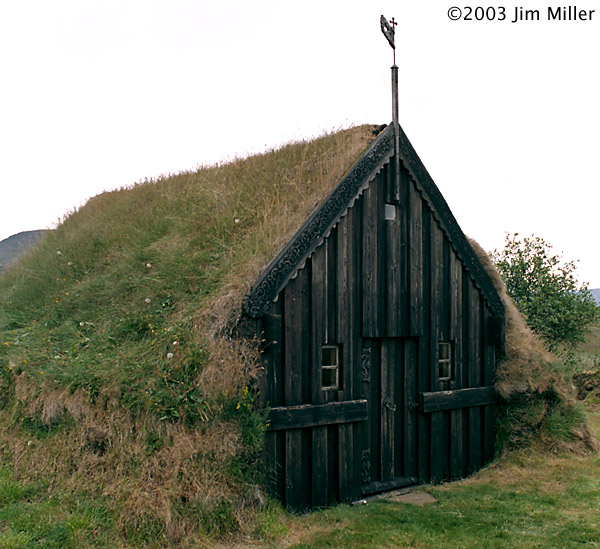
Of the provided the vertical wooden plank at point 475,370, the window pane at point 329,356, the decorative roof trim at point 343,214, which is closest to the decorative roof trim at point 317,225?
the decorative roof trim at point 343,214

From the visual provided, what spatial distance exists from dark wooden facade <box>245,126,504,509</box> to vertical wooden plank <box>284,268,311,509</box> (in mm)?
16

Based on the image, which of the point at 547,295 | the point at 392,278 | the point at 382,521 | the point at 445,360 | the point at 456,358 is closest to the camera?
the point at 382,521

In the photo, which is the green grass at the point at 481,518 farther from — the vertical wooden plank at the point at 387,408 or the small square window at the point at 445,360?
the small square window at the point at 445,360

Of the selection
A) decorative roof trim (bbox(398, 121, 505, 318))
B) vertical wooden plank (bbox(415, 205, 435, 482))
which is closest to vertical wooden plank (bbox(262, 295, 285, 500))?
vertical wooden plank (bbox(415, 205, 435, 482))

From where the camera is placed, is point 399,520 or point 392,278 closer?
point 399,520

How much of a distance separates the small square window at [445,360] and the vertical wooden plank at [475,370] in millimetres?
509

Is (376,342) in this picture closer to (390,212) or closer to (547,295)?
(390,212)

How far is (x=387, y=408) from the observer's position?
10.3 metres

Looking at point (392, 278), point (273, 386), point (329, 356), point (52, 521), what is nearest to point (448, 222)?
point (392, 278)

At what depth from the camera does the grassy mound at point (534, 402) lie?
39.9 feet

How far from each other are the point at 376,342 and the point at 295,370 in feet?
6.46

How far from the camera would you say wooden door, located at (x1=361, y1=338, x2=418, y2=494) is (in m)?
10.0

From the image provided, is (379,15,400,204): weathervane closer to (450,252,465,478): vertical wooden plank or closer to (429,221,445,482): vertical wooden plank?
(429,221,445,482): vertical wooden plank

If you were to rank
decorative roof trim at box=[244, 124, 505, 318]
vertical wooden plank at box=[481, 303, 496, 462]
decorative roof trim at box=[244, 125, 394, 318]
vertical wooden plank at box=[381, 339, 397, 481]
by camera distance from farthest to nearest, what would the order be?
vertical wooden plank at box=[481, 303, 496, 462] < vertical wooden plank at box=[381, 339, 397, 481] < decorative roof trim at box=[244, 124, 505, 318] < decorative roof trim at box=[244, 125, 394, 318]
